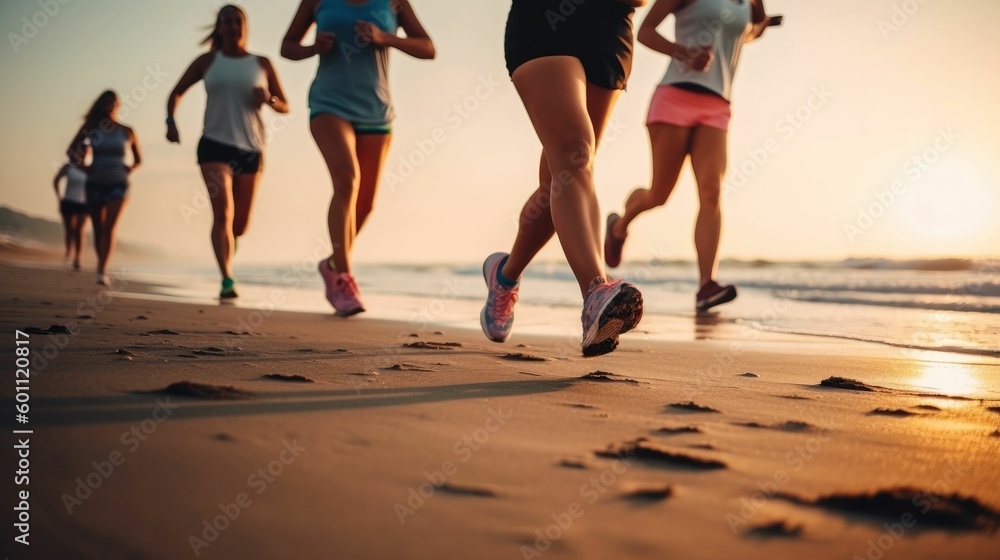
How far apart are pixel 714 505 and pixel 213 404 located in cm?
98

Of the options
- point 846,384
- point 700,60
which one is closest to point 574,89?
point 846,384

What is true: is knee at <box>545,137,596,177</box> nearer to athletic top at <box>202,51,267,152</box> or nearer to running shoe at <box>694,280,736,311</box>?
running shoe at <box>694,280,736,311</box>

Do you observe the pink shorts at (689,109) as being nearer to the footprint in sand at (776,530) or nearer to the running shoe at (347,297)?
the running shoe at (347,297)

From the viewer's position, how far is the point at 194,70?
572 centimetres

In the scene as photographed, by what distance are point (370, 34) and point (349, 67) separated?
295mm

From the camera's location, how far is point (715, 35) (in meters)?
4.90

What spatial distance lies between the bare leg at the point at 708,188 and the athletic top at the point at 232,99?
10.5ft

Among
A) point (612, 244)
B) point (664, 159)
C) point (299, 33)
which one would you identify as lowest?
point (612, 244)

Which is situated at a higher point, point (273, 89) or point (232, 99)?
point (273, 89)

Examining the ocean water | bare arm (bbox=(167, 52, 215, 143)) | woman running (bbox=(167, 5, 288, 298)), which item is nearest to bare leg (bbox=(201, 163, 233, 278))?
woman running (bbox=(167, 5, 288, 298))

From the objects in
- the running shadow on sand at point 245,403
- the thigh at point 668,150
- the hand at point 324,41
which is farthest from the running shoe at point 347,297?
the running shadow on sand at point 245,403

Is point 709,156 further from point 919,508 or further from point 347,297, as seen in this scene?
point 919,508

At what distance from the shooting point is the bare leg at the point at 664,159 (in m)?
5.05

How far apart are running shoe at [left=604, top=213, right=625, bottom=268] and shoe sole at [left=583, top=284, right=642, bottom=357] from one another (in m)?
4.32
